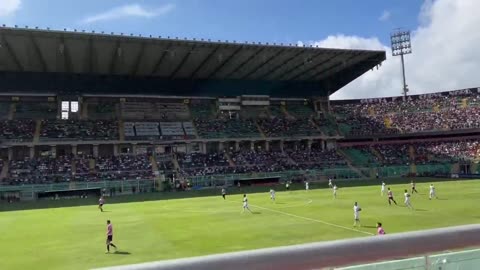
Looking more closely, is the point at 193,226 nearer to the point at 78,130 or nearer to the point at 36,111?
the point at 78,130

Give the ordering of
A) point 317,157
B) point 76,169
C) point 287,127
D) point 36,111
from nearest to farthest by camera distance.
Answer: point 76,169
point 36,111
point 317,157
point 287,127

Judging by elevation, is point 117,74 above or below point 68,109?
above

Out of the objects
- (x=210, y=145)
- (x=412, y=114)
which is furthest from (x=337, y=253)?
(x=412, y=114)

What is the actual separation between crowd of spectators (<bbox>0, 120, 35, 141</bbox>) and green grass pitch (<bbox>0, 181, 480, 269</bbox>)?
27245 mm

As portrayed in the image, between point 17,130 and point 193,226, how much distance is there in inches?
1958

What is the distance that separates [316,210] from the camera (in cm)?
3500

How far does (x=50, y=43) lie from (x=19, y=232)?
36.9 metres

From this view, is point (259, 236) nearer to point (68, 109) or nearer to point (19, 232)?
point (19, 232)

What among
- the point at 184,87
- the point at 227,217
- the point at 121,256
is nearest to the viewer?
the point at 121,256

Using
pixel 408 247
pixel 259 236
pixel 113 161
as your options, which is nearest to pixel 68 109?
pixel 113 161

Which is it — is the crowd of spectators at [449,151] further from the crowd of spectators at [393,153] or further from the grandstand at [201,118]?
the crowd of spectators at [393,153]

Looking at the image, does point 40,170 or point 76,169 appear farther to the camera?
point 76,169

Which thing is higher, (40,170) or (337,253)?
(40,170)

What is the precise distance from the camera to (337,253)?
2.96m
